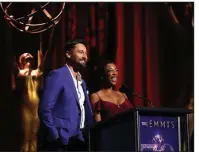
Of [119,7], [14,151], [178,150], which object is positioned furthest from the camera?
[119,7]

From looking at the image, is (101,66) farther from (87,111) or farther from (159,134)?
(159,134)

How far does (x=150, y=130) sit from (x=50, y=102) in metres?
1.69

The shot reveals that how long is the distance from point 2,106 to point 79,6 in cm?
114

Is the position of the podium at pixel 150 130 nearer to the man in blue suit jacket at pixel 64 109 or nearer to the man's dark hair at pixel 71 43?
the man in blue suit jacket at pixel 64 109

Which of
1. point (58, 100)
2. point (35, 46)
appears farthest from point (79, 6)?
point (58, 100)

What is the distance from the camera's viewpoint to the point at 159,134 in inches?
119

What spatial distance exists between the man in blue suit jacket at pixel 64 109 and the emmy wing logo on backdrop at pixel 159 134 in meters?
1.54

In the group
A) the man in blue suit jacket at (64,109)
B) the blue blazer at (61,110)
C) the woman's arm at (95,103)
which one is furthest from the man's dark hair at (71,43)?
the woman's arm at (95,103)

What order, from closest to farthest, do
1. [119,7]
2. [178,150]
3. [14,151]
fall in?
[178,150]
[14,151]
[119,7]

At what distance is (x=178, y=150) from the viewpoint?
304cm

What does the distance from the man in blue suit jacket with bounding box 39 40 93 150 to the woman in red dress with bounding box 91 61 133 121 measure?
97 mm

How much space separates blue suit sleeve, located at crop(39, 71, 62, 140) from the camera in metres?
4.49

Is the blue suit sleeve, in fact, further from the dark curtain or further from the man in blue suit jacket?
A: the dark curtain

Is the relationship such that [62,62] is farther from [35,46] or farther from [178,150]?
[178,150]
